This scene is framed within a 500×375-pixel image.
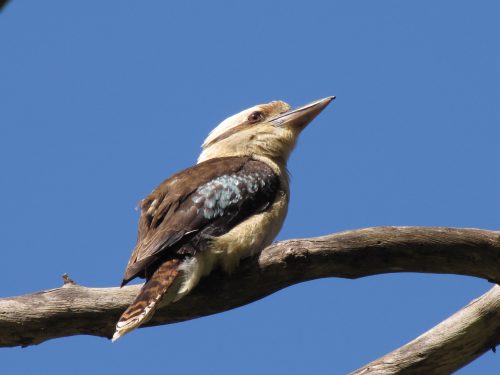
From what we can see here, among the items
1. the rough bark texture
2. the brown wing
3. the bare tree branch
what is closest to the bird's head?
the brown wing

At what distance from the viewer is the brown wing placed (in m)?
3.62

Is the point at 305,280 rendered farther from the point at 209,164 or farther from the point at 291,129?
the point at 291,129

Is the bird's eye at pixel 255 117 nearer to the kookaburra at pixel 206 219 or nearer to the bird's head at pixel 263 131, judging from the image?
Answer: the bird's head at pixel 263 131

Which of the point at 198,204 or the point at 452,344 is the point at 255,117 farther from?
the point at 452,344

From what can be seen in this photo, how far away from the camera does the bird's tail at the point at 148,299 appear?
2979 millimetres

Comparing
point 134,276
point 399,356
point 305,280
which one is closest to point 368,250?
point 305,280

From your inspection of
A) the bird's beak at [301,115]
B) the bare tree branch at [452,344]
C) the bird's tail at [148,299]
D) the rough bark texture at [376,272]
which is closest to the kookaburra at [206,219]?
the bird's tail at [148,299]

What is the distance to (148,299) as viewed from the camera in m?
3.14

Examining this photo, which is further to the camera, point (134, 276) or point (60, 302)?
point (134, 276)

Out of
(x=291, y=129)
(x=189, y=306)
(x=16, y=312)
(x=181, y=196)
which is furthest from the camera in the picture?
(x=291, y=129)

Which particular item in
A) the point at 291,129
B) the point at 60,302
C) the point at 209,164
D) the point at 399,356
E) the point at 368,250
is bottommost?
the point at 399,356

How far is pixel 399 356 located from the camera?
11.5 feet

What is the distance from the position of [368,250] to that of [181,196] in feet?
4.00

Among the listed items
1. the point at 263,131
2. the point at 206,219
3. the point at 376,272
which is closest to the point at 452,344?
the point at 376,272
